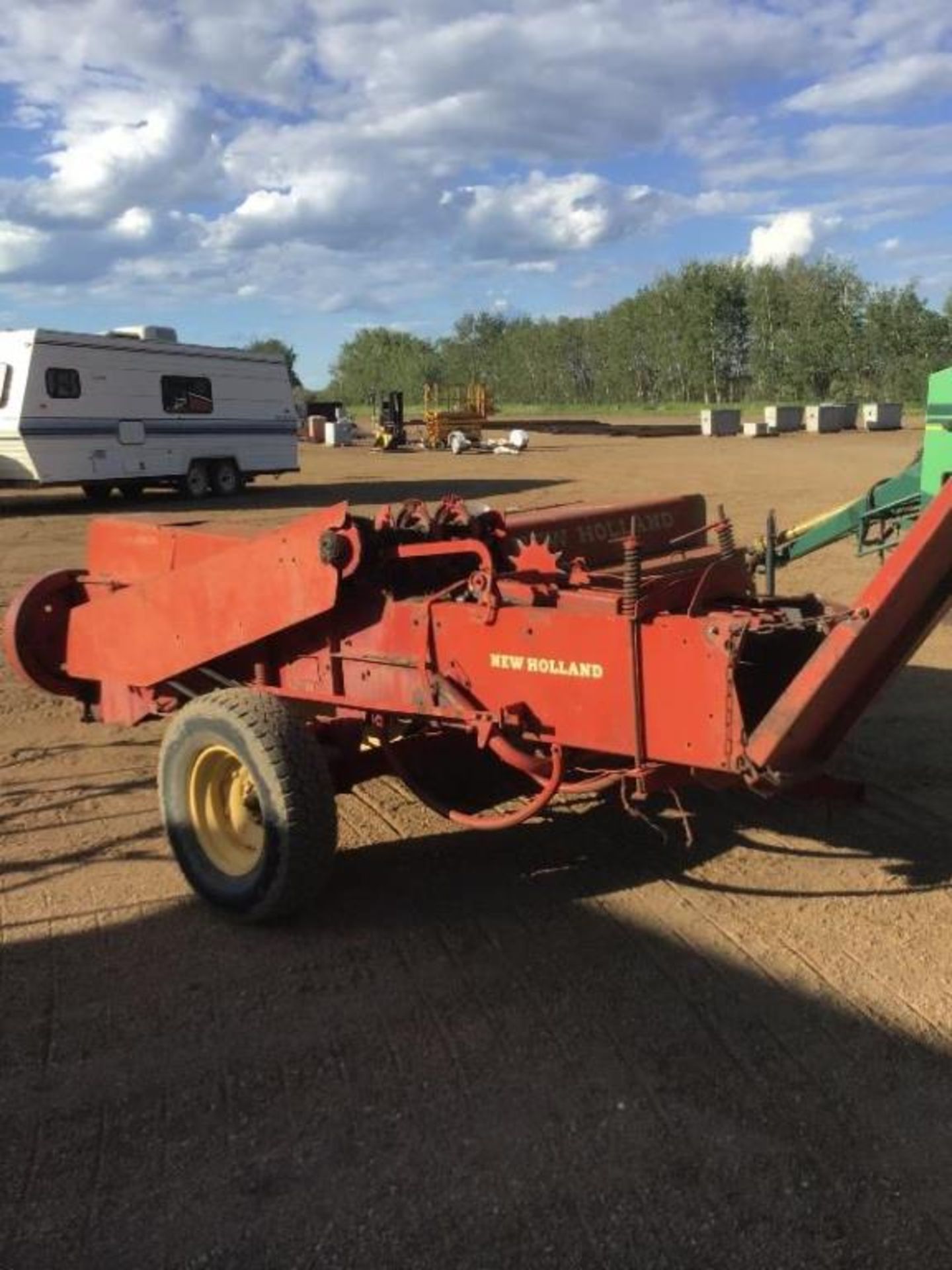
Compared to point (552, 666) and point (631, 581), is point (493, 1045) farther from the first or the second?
point (631, 581)

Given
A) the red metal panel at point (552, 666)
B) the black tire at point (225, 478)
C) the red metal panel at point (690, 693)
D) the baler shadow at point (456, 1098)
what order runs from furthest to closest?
the black tire at point (225, 478) < the red metal panel at point (552, 666) < the red metal panel at point (690, 693) < the baler shadow at point (456, 1098)

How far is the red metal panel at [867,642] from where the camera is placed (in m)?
3.27

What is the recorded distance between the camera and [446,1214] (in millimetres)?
2730

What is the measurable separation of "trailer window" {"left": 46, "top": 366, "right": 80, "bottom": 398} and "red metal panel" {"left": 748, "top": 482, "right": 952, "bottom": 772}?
1748 cm

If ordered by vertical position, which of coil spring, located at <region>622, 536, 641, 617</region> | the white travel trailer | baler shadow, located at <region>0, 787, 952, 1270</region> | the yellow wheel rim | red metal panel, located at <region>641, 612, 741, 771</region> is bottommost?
baler shadow, located at <region>0, 787, 952, 1270</region>

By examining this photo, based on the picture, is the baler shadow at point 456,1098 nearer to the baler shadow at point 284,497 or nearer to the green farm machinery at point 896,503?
the green farm machinery at point 896,503

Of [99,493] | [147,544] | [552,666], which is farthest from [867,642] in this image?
[99,493]

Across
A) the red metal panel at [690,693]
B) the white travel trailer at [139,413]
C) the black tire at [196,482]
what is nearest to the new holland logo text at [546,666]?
the red metal panel at [690,693]

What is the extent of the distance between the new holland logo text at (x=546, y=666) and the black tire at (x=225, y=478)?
19.8 meters

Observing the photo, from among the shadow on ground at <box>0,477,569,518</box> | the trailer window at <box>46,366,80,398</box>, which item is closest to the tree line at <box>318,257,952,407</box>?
the shadow on ground at <box>0,477,569,518</box>

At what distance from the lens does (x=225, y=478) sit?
23094 millimetres

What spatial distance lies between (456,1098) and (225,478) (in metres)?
21.0

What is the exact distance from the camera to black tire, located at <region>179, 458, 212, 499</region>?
72.3ft

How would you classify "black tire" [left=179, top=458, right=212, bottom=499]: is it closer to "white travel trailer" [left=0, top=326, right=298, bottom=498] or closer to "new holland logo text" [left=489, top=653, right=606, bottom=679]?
"white travel trailer" [left=0, top=326, right=298, bottom=498]
